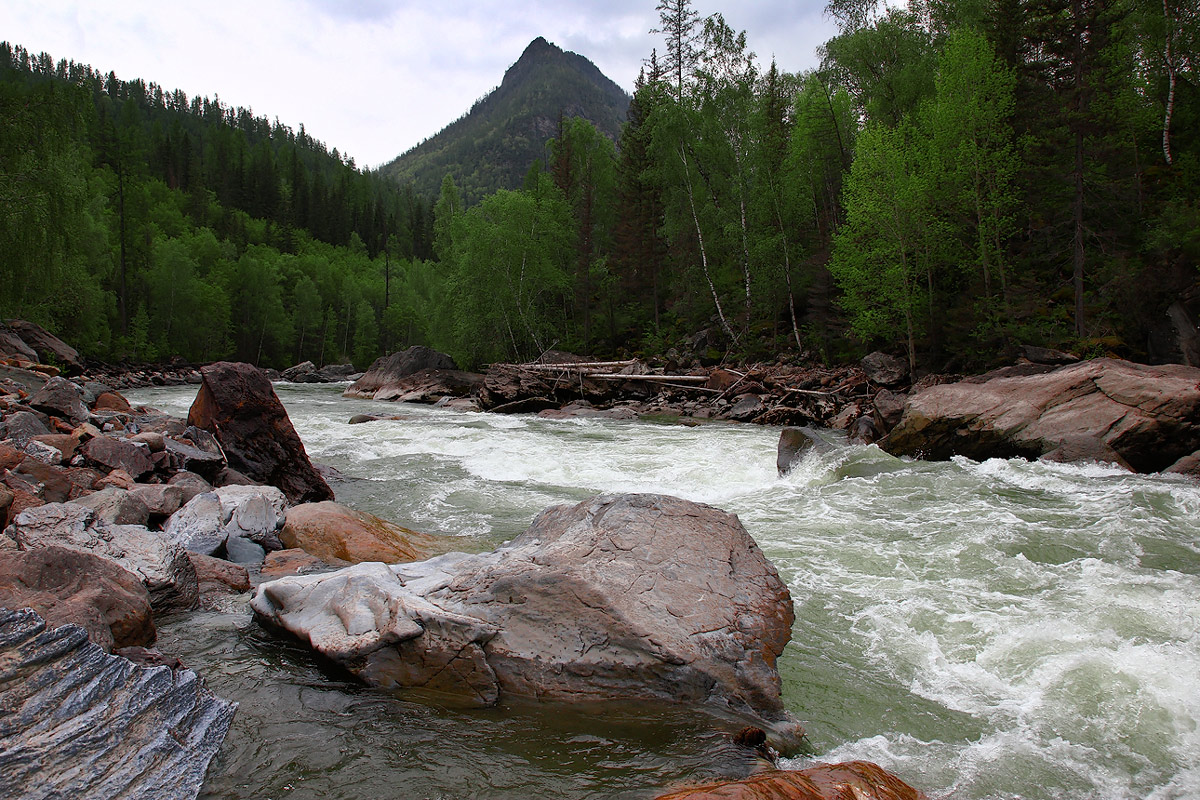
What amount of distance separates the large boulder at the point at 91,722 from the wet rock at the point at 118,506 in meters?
3.23

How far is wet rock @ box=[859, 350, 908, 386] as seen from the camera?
64.7 feet

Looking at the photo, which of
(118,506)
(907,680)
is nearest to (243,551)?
(118,506)

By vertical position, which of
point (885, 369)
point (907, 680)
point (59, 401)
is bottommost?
point (907, 680)

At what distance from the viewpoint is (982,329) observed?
18062mm

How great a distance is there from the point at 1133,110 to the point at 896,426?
56.3 ft

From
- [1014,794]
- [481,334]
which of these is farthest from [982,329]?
[481,334]

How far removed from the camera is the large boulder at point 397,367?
33719 millimetres

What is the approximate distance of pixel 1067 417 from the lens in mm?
10156

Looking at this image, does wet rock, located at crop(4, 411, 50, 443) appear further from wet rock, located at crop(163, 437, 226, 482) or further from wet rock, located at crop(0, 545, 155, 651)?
wet rock, located at crop(0, 545, 155, 651)

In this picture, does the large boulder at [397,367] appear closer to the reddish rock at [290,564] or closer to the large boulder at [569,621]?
the reddish rock at [290,564]

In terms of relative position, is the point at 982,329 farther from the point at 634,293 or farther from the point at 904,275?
the point at 634,293

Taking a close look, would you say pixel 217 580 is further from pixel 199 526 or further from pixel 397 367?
pixel 397 367

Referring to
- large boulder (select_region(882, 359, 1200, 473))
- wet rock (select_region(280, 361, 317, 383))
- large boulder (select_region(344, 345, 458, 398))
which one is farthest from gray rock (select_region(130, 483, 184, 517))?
wet rock (select_region(280, 361, 317, 383))

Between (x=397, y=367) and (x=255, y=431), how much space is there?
85.1ft
